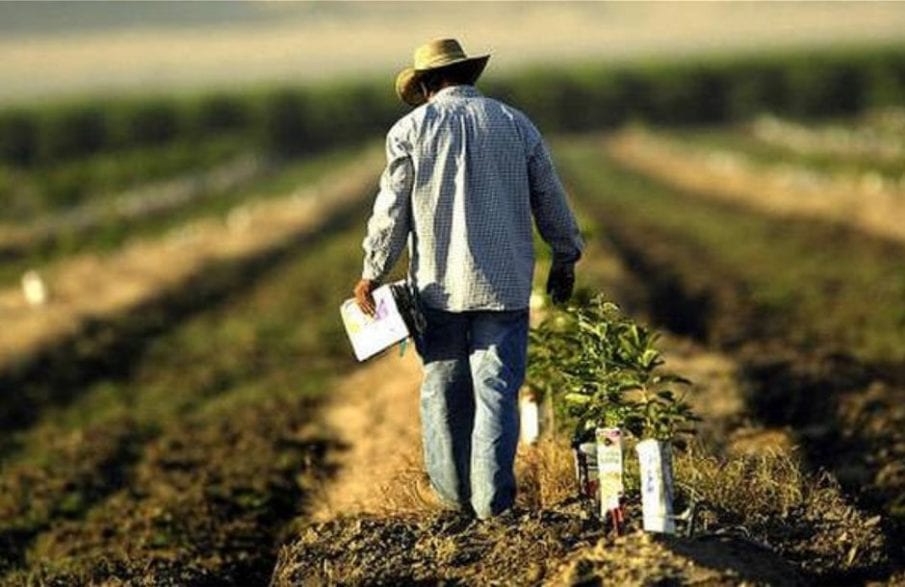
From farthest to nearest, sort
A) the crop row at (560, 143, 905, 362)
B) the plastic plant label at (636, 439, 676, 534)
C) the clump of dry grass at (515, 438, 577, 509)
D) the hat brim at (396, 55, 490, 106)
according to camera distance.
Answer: the crop row at (560, 143, 905, 362)
the clump of dry grass at (515, 438, 577, 509)
the hat brim at (396, 55, 490, 106)
the plastic plant label at (636, 439, 676, 534)

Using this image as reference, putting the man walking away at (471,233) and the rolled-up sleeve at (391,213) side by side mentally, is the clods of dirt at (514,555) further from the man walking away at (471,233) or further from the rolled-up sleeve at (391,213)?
the rolled-up sleeve at (391,213)

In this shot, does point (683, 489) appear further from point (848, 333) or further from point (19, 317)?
point (19, 317)

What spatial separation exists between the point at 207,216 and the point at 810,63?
1616 inches

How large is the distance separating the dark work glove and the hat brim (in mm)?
823

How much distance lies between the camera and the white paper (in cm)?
631

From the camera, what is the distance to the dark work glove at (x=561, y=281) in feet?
21.7

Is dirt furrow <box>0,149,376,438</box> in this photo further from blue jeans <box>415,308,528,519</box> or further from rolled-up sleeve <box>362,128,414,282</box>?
rolled-up sleeve <box>362,128,414,282</box>

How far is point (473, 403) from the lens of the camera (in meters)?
6.64

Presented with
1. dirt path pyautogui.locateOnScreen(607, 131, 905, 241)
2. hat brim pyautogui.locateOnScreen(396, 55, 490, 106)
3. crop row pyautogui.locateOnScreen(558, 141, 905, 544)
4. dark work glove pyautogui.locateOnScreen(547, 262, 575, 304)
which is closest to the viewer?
hat brim pyautogui.locateOnScreen(396, 55, 490, 106)

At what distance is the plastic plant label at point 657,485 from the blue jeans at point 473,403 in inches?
32.0

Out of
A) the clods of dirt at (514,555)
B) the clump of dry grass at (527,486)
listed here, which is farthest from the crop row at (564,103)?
the clods of dirt at (514,555)

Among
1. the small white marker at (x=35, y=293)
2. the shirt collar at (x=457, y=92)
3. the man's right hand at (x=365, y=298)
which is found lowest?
the small white marker at (x=35, y=293)

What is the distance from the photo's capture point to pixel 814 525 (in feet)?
20.4

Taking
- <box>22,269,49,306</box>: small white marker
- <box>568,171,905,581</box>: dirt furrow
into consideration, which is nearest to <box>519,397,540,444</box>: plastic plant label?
<box>568,171,905,581</box>: dirt furrow
